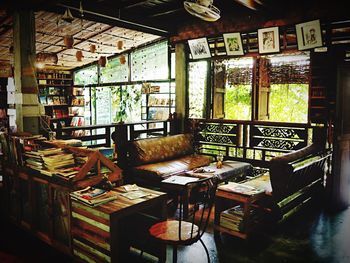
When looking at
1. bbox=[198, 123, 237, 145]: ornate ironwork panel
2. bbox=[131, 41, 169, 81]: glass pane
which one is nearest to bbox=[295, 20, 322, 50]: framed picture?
bbox=[198, 123, 237, 145]: ornate ironwork panel

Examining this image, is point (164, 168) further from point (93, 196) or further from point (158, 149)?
point (93, 196)

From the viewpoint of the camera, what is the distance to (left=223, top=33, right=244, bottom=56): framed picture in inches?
261

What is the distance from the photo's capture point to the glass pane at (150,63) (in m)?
8.73

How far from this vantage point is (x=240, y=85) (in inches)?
282

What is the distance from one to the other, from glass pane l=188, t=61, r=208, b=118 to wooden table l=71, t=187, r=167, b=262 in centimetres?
452

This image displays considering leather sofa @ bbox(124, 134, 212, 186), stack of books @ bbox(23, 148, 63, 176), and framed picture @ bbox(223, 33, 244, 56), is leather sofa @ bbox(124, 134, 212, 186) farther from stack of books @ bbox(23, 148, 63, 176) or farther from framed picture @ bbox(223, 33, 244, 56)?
framed picture @ bbox(223, 33, 244, 56)

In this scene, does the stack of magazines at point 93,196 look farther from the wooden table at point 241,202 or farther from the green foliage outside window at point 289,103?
the green foliage outside window at point 289,103

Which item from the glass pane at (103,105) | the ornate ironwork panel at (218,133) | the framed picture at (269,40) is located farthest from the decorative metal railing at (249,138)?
the glass pane at (103,105)

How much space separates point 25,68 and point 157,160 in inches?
115

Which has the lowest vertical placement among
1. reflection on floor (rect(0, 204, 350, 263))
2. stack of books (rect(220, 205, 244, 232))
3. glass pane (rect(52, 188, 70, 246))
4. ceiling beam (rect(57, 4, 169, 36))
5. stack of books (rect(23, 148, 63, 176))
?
reflection on floor (rect(0, 204, 350, 263))

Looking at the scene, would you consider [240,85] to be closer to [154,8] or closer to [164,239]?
[154,8]

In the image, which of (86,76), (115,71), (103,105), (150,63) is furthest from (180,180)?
(86,76)

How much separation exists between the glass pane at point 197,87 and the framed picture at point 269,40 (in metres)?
1.57

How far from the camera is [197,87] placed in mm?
7707
